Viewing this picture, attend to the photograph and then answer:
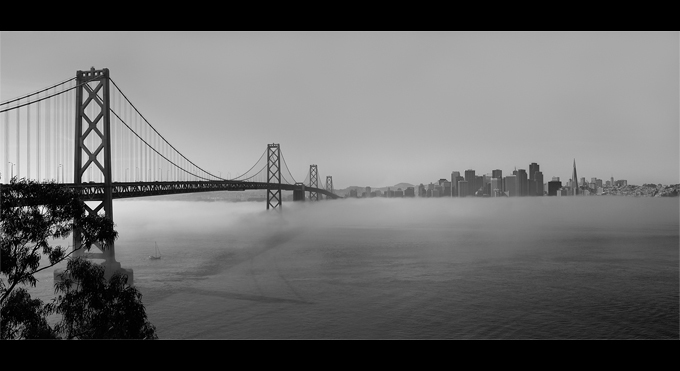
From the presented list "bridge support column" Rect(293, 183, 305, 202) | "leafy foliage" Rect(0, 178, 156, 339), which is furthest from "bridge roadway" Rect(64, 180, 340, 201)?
"leafy foliage" Rect(0, 178, 156, 339)

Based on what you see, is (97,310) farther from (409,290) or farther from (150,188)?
(150,188)

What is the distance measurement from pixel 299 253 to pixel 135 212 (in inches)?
1722

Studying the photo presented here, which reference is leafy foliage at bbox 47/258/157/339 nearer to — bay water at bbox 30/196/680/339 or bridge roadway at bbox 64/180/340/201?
bay water at bbox 30/196/680/339

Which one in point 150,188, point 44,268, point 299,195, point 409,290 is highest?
point 150,188

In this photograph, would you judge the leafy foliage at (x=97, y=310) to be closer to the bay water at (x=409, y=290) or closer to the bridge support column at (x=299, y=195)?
the bay water at (x=409, y=290)

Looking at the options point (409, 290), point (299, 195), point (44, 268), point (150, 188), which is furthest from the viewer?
point (299, 195)

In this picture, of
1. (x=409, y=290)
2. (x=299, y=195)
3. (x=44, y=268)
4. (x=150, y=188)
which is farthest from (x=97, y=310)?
(x=299, y=195)

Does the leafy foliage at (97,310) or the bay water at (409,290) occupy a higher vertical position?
the leafy foliage at (97,310)

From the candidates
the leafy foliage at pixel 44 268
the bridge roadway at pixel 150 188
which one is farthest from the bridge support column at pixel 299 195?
the leafy foliage at pixel 44 268

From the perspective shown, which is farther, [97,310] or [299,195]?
[299,195]
